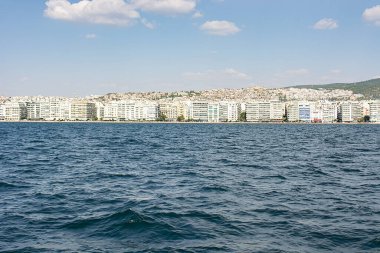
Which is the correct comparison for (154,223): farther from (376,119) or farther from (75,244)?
(376,119)

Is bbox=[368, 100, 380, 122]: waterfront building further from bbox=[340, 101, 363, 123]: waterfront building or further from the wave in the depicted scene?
the wave

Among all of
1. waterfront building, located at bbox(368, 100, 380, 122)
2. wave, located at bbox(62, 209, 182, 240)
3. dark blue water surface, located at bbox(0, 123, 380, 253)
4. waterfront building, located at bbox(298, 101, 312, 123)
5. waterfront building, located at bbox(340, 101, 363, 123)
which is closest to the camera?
dark blue water surface, located at bbox(0, 123, 380, 253)

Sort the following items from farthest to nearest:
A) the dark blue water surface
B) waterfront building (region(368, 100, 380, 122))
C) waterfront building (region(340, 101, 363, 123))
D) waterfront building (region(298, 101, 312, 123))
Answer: waterfront building (region(298, 101, 312, 123)) < waterfront building (region(340, 101, 363, 123)) < waterfront building (region(368, 100, 380, 122)) < the dark blue water surface

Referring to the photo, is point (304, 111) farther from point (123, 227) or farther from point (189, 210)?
point (123, 227)

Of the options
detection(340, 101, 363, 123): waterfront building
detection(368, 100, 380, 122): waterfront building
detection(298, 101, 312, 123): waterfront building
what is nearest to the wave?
detection(298, 101, 312, 123): waterfront building

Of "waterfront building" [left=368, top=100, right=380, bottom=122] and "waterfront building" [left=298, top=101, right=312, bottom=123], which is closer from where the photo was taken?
"waterfront building" [left=368, top=100, right=380, bottom=122]

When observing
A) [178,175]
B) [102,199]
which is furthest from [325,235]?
[178,175]

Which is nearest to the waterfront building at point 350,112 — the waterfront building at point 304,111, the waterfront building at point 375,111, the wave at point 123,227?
the waterfront building at point 375,111

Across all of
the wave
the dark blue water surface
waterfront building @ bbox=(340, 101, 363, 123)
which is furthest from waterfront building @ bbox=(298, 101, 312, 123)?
the wave

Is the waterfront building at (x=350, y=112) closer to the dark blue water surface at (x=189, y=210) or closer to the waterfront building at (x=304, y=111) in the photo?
the waterfront building at (x=304, y=111)

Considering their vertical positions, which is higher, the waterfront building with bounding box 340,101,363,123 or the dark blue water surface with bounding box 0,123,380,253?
the waterfront building with bounding box 340,101,363,123

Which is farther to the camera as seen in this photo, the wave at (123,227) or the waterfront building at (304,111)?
the waterfront building at (304,111)

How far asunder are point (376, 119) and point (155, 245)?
198317 millimetres

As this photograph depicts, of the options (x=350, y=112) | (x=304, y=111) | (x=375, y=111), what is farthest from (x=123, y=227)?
(x=350, y=112)
